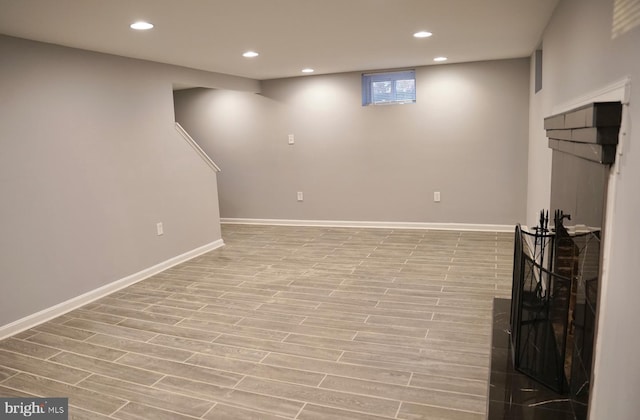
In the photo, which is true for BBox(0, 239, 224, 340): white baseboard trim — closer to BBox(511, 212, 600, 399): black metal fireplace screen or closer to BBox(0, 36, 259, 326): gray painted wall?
BBox(0, 36, 259, 326): gray painted wall

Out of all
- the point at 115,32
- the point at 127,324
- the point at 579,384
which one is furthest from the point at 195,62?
the point at 579,384

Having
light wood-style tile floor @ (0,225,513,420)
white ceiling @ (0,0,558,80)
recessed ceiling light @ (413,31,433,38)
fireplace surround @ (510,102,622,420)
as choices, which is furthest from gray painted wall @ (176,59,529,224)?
fireplace surround @ (510,102,622,420)

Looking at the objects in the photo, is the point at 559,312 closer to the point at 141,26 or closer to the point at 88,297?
the point at 141,26

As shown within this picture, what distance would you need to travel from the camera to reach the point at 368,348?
9.57 feet

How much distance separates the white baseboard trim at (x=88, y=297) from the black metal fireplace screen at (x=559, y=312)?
331cm

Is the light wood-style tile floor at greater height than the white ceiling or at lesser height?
lesser

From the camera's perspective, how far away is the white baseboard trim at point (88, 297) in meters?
3.40

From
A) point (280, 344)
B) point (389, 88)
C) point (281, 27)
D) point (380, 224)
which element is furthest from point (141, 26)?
point (380, 224)

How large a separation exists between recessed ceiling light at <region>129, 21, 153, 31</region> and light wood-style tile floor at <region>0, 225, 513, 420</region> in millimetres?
2101

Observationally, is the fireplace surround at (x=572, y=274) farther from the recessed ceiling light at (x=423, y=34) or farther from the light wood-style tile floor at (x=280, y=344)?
the recessed ceiling light at (x=423, y=34)

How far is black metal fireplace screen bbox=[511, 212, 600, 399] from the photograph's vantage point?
1775 millimetres

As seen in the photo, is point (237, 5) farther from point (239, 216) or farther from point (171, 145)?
point (239, 216)

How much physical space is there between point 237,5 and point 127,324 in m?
2.35

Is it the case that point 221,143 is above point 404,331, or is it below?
above
